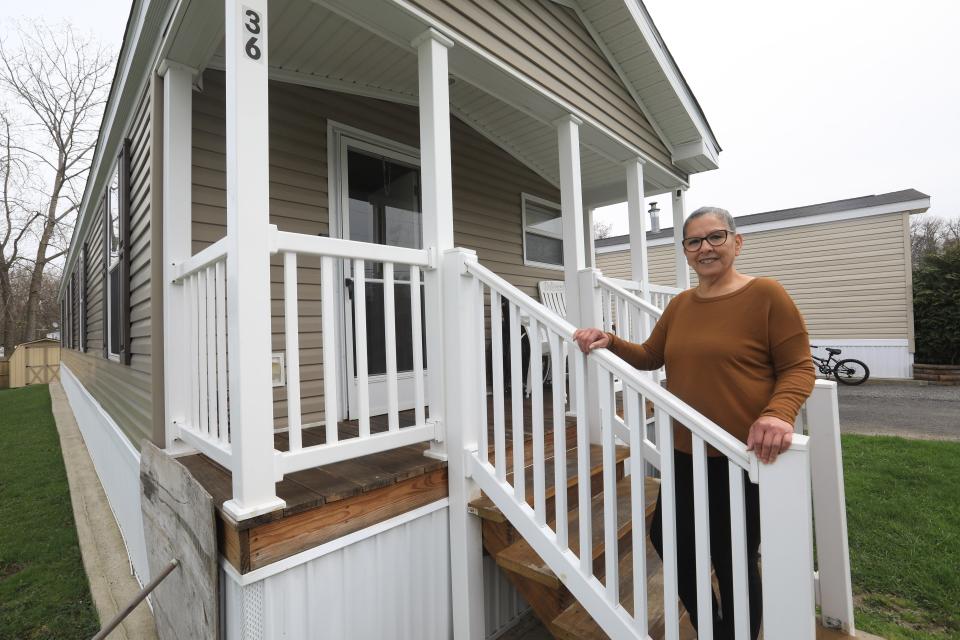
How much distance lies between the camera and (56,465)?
20.6ft

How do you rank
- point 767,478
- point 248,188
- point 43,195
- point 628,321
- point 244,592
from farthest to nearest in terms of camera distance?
point 43,195 → point 628,321 → point 248,188 → point 244,592 → point 767,478

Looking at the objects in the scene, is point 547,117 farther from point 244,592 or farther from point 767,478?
point 244,592

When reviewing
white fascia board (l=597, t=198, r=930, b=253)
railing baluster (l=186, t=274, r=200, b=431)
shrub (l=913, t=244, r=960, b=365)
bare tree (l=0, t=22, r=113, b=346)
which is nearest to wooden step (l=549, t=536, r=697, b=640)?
railing baluster (l=186, t=274, r=200, b=431)

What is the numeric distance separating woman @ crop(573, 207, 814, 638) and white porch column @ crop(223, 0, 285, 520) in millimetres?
1356

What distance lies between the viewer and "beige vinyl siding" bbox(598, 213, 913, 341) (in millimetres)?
9750

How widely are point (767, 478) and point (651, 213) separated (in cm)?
1445

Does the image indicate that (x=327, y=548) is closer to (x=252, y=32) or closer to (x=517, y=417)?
(x=517, y=417)

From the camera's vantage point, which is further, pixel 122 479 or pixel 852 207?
pixel 852 207

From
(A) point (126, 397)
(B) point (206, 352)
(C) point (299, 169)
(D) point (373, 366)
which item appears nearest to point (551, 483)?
(D) point (373, 366)

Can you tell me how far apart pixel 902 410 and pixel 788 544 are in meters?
8.17

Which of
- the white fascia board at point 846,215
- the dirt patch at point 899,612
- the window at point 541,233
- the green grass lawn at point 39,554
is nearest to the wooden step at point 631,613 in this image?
the dirt patch at point 899,612

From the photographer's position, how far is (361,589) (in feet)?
6.15

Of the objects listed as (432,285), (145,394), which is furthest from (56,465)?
(432,285)

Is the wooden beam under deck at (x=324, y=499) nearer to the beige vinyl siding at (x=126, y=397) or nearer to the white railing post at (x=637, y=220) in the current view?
the beige vinyl siding at (x=126, y=397)
